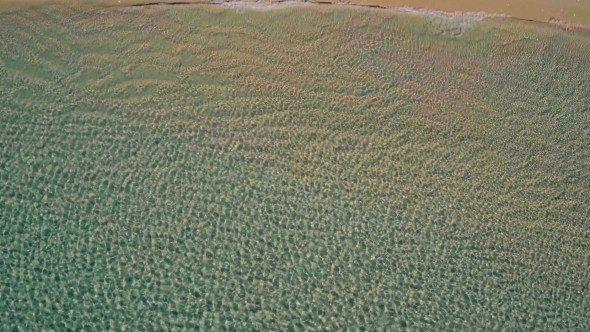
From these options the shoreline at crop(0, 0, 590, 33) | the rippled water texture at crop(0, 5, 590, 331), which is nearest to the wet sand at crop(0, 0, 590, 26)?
the shoreline at crop(0, 0, 590, 33)

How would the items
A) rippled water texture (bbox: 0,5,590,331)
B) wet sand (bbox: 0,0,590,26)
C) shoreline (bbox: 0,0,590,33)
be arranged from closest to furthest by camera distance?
rippled water texture (bbox: 0,5,590,331) < shoreline (bbox: 0,0,590,33) < wet sand (bbox: 0,0,590,26)

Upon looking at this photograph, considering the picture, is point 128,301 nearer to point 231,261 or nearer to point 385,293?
point 231,261

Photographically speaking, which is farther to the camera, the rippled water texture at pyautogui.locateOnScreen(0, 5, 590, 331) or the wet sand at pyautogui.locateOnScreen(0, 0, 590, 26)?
the wet sand at pyautogui.locateOnScreen(0, 0, 590, 26)

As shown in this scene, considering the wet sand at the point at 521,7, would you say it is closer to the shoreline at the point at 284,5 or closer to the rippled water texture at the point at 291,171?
the shoreline at the point at 284,5

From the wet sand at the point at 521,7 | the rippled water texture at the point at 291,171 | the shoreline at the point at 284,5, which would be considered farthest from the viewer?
the wet sand at the point at 521,7

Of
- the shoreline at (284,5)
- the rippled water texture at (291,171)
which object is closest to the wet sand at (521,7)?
the shoreline at (284,5)

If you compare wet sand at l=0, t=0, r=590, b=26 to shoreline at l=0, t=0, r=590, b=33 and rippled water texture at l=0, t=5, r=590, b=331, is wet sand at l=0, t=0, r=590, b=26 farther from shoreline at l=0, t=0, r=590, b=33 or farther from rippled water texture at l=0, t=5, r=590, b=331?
rippled water texture at l=0, t=5, r=590, b=331

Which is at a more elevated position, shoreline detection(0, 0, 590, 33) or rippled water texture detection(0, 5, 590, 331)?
shoreline detection(0, 0, 590, 33)

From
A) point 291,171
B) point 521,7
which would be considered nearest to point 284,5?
point 291,171

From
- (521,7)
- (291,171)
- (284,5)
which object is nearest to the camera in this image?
(291,171)

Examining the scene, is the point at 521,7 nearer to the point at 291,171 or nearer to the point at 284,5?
the point at 284,5

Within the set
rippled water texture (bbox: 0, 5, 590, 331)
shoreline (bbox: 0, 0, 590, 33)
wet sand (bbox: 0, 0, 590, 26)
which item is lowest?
rippled water texture (bbox: 0, 5, 590, 331)
